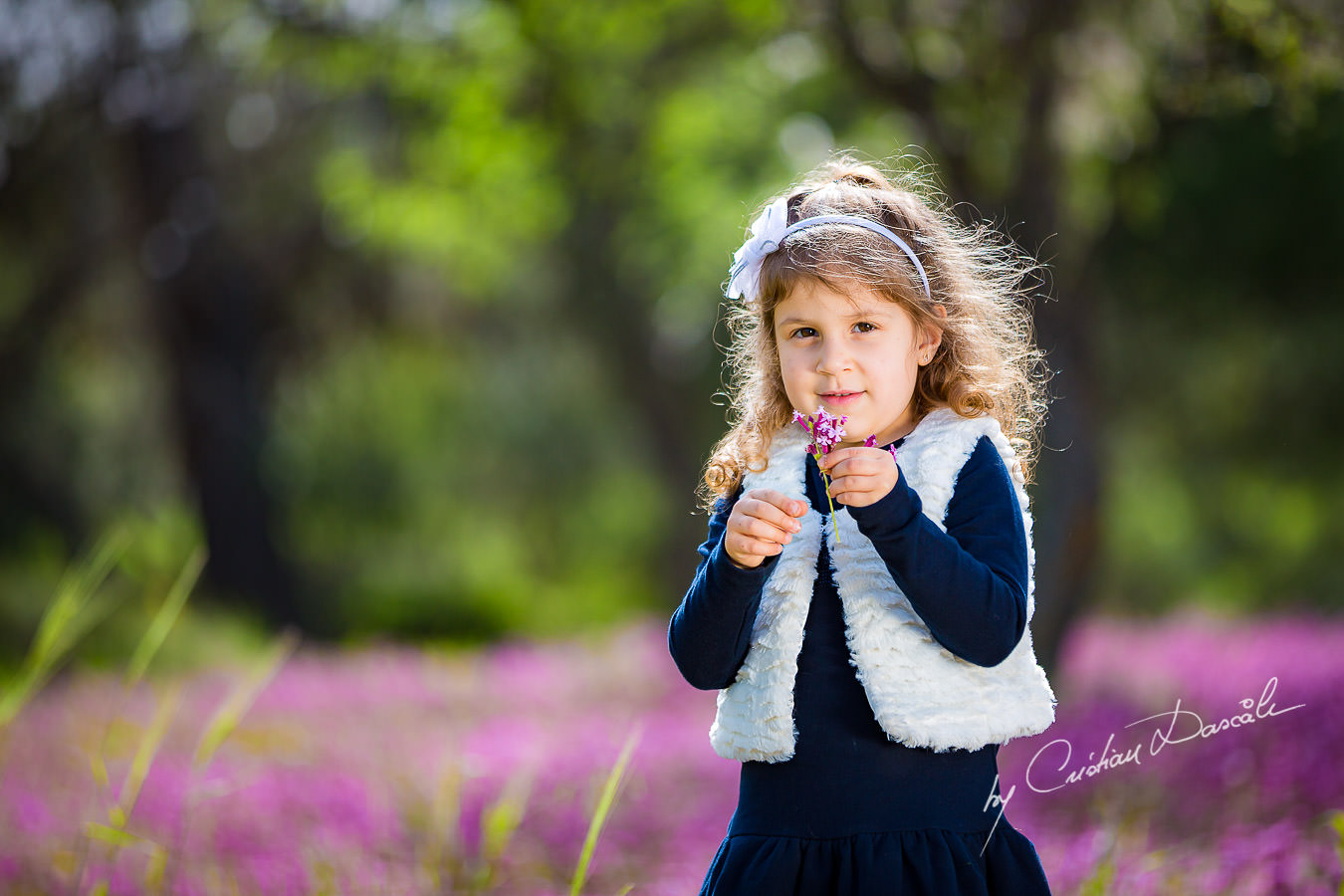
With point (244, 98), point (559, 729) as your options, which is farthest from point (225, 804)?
point (244, 98)

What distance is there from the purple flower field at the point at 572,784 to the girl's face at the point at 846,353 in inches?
28.1

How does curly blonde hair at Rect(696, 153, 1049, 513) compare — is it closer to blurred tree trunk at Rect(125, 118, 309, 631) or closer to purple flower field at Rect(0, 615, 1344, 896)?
purple flower field at Rect(0, 615, 1344, 896)

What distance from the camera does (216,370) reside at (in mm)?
10516

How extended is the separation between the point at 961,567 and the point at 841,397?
0.31 m

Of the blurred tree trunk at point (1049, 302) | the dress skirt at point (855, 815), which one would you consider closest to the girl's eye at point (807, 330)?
the dress skirt at point (855, 815)

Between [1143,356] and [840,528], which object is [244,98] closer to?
[1143,356]

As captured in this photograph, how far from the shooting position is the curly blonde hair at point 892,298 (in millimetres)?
1690

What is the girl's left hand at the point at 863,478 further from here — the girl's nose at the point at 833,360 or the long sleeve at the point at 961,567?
the girl's nose at the point at 833,360

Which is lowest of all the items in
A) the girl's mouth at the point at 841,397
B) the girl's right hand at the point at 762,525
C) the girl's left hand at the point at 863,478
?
the girl's right hand at the point at 762,525

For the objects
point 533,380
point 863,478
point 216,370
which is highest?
point 863,478

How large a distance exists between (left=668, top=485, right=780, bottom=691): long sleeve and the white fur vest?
0.03 m

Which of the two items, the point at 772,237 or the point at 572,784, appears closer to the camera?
the point at 772,237

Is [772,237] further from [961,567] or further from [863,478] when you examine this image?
[961,567]

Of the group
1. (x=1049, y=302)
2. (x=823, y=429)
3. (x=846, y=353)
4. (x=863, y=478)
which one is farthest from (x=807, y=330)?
(x=1049, y=302)
